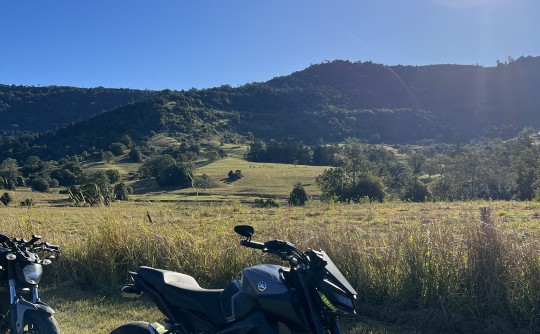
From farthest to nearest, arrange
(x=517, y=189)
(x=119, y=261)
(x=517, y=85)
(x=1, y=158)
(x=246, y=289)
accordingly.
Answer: (x=517, y=85)
(x=1, y=158)
(x=517, y=189)
(x=119, y=261)
(x=246, y=289)

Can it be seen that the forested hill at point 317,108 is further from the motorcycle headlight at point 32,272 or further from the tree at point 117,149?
the motorcycle headlight at point 32,272

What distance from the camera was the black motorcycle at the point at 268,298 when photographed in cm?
277

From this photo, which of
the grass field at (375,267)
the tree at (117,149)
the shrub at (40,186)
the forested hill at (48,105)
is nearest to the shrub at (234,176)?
the shrub at (40,186)

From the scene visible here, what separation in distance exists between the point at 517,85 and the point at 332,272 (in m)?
170

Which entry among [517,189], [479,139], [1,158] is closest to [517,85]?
[479,139]

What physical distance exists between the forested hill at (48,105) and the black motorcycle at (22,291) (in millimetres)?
122698

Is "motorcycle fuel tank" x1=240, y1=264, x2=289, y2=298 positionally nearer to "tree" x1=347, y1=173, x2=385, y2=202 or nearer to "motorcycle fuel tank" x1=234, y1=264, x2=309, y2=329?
"motorcycle fuel tank" x1=234, y1=264, x2=309, y2=329

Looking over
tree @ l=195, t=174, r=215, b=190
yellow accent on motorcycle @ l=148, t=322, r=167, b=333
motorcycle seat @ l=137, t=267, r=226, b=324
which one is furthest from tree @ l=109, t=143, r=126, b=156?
motorcycle seat @ l=137, t=267, r=226, b=324

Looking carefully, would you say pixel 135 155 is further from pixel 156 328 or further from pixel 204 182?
pixel 156 328

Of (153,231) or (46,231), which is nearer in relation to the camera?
(153,231)

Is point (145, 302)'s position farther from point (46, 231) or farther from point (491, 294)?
point (491, 294)

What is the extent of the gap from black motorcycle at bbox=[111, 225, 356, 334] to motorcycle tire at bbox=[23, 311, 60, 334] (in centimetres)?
100

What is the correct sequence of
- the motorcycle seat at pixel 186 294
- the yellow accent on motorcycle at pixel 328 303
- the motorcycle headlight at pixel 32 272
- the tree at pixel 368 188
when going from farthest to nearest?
the tree at pixel 368 188 < the motorcycle headlight at pixel 32 272 < the motorcycle seat at pixel 186 294 < the yellow accent on motorcycle at pixel 328 303

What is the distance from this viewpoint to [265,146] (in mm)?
90875
